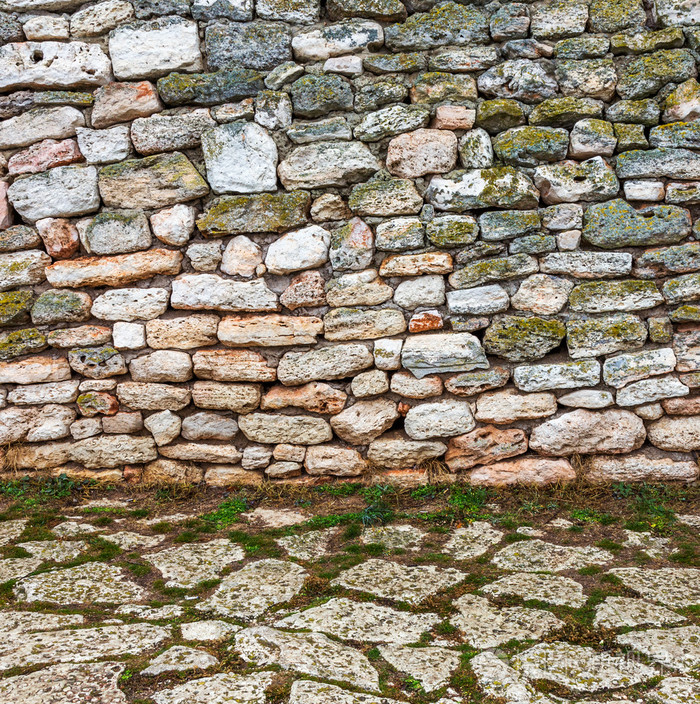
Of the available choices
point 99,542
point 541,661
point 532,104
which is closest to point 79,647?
point 99,542

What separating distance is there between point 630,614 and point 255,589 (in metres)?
1.76

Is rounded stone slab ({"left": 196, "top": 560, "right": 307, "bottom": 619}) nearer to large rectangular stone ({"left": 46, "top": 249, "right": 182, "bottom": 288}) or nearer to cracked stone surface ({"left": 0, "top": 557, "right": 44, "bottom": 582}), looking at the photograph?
cracked stone surface ({"left": 0, "top": 557, "right": 44, "bottom": 582})

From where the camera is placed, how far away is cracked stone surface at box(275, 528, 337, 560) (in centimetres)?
337

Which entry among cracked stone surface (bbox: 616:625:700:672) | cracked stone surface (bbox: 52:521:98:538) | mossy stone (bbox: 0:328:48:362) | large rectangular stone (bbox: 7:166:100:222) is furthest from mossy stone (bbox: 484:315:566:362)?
mossy stone (bbox: 0:328:48:362)

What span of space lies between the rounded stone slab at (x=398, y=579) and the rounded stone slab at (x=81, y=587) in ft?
3.43

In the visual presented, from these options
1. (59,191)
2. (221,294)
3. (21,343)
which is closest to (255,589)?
(221,294)

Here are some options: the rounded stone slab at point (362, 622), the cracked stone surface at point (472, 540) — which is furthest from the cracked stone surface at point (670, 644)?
the cracked stone surface at point (472, 540)

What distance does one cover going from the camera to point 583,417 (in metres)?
3.98

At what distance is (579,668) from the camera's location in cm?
232

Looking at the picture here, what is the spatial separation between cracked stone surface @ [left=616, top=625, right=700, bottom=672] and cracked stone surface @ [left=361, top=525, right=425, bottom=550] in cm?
124

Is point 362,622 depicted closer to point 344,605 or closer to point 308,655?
point 344,605

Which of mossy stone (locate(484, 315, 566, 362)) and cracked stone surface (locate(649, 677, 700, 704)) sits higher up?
mossy stone (locate(484, 315, 566, 362))

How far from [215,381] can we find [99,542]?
4.12 feet

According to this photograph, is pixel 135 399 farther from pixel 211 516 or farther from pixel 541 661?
pixel 541 661
